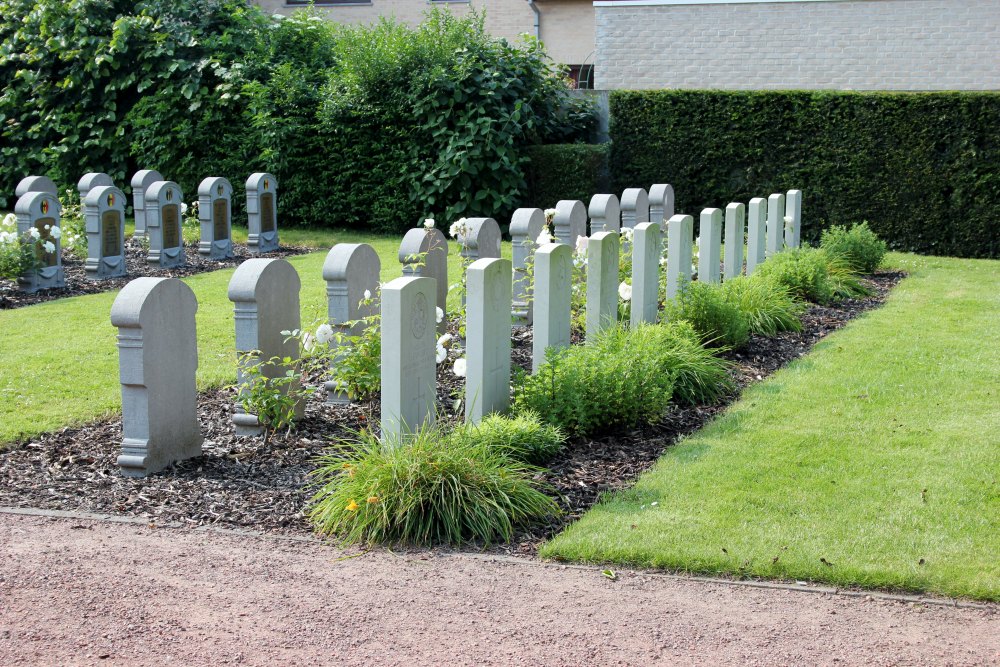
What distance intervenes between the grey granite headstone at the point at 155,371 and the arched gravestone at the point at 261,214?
33.4 ft

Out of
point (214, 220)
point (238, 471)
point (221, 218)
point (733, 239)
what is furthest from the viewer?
point (221, 218)

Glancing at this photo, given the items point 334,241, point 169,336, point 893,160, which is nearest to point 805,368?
point 169,336

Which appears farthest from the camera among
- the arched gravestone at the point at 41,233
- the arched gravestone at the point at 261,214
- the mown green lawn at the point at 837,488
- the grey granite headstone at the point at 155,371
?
the arched gravestone at the point at 261,214

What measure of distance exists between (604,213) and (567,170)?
6.64 meters

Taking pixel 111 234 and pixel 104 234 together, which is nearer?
pixel 104 234

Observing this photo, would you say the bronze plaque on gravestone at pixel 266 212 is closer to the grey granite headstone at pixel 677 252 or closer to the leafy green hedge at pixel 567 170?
the leafy green hedge at pixel 567 170

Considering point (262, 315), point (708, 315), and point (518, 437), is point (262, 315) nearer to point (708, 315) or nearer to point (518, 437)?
point (518, 437)

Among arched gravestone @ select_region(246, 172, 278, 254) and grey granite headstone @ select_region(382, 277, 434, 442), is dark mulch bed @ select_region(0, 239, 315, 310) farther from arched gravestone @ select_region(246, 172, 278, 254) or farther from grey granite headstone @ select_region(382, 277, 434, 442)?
grey granite headstone @ select_region(382, 277, 434, 442)

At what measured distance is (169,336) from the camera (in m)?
6.05

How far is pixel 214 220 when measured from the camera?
15469mm

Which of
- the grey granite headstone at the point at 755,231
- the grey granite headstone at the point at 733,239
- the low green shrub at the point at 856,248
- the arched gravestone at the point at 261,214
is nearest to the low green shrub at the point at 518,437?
the grey granite headstone at the point at 733,239

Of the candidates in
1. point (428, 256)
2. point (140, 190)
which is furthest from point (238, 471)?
point (140, 190)

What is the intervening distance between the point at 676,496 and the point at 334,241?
12.7 metres

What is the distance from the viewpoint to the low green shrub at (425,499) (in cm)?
Answer: 509
